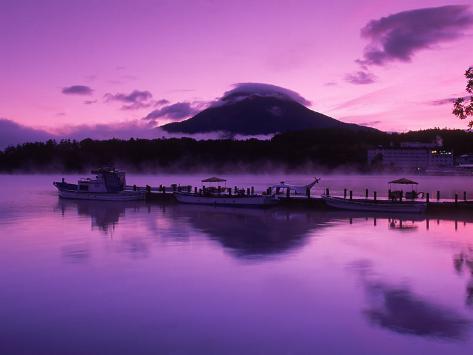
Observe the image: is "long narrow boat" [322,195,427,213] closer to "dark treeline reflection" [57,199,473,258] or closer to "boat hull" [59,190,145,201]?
"dark treeline reflection" [57,199,473,258]

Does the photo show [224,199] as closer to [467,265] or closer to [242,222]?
[242,222]

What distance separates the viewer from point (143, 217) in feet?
137

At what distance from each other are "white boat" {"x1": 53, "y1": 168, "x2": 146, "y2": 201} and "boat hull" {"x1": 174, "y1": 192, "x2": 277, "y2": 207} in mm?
7107

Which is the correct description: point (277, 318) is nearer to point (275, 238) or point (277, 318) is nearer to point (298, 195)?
point (275, 238)

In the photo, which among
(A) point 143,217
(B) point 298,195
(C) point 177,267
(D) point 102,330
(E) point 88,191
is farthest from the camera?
(E) point 88,191

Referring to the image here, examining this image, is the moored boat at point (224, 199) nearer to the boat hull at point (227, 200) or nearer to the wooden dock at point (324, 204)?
the boat hull at point (227, 200)

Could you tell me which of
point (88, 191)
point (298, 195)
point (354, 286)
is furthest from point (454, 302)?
Result: point (88, 191)

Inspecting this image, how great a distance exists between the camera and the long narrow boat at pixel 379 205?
41.2 m

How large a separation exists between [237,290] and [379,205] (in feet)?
90.4

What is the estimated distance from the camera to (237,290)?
58.5ft

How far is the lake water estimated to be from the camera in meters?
12.9

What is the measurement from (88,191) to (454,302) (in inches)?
1986

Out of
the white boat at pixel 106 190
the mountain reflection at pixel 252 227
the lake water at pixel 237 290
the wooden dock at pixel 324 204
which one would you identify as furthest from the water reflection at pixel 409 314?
the white boat at pixel 106 190

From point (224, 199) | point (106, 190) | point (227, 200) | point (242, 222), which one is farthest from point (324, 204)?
point (106, 190)
